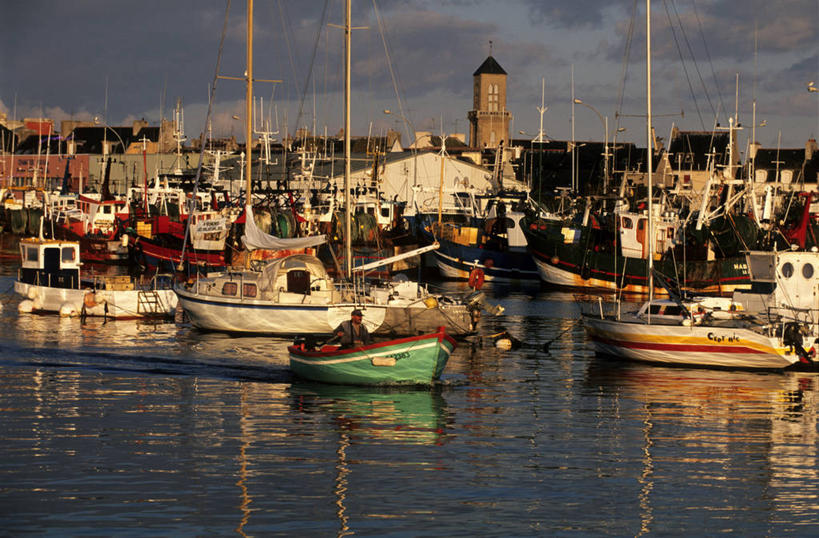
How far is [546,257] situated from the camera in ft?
238

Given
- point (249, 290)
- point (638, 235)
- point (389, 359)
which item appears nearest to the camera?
point (389, 359)

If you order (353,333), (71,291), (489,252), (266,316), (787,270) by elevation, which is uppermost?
(787,270)

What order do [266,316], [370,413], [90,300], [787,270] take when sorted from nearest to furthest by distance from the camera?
[370,413]
[787,270]
[266,316]
[90,300]

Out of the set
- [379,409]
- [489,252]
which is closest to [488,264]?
[489,252]

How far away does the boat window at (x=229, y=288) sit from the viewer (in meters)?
42.6

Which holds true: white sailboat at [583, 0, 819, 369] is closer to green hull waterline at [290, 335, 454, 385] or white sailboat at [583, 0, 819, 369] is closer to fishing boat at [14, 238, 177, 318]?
green hull waterline at [290, 335, 454, 385]

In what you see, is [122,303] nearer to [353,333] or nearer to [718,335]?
[353,333]

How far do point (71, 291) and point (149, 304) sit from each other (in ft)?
11.9

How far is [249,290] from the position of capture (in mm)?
42250

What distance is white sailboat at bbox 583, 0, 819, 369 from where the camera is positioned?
36062mm

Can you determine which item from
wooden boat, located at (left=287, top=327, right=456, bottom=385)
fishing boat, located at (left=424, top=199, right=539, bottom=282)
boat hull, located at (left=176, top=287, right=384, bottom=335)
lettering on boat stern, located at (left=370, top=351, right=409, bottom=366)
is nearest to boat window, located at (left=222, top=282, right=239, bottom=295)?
boat hull, located at (left=176, top=287, right=384, bottom=335)

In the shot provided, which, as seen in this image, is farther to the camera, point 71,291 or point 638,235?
point 638,235

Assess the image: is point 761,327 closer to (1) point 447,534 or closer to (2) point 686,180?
(1) point 447,534

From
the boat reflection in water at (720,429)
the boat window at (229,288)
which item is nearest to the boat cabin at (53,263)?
the boat window at (229,288)
